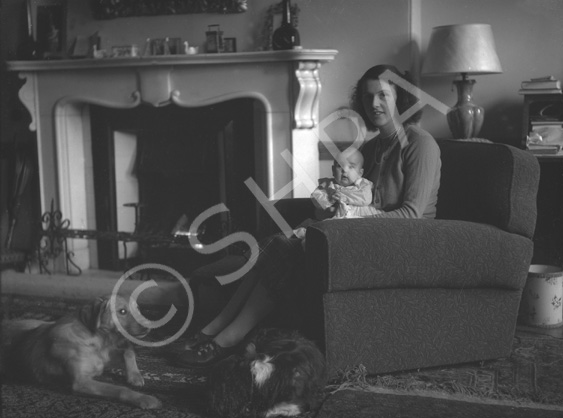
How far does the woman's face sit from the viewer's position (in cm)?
212

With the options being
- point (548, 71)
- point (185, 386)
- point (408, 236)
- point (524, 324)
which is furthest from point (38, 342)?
point (548, 71)

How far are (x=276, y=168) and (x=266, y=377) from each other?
1517 millimetres

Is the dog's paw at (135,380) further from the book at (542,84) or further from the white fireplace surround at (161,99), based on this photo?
the book at (542,84)

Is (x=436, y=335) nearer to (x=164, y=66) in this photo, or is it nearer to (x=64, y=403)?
(x=64, y=403)

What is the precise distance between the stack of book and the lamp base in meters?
0.18

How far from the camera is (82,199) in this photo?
351cm

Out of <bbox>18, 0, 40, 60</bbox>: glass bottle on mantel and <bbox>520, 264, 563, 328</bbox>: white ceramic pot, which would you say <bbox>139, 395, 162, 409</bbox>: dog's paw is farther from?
<bbox>18, 0, 40, 60</bbox>: glass bottle on mantel

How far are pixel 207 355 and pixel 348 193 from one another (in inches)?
25.4

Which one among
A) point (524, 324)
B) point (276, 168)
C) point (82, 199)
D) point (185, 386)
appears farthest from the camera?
point (82, 199)

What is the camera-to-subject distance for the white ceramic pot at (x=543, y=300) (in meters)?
2.31

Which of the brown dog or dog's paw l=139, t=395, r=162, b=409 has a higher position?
the brown dog

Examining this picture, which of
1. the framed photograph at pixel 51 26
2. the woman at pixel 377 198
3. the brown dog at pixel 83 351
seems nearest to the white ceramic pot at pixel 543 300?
the woman at pixel 377 198

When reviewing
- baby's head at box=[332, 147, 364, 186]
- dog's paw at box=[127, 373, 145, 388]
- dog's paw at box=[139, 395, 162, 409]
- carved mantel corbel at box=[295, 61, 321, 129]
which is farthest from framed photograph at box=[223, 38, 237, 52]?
dog's paw at box=[139, 395, 162, 409]

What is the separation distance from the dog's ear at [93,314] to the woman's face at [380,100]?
3.31ft
